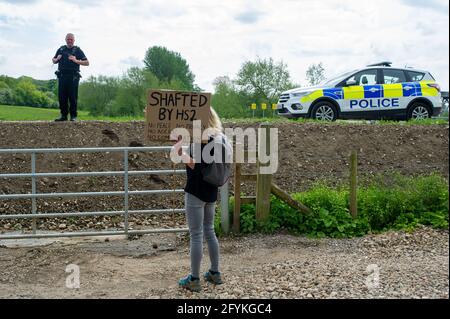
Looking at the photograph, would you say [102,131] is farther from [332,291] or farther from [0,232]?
[332,291]

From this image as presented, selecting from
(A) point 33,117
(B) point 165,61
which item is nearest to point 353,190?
(A) point 33,117

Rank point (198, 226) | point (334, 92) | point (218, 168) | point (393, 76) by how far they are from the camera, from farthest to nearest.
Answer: point (393, 76) < point (334, 92) < point (198, 226) < point (218, 168)

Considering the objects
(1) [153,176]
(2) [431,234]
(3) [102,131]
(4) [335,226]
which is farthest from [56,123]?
(2) [431,234]

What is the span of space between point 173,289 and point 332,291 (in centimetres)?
161

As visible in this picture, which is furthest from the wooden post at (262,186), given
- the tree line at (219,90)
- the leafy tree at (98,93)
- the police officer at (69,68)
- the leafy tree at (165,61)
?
the leafy tree at (165,61)

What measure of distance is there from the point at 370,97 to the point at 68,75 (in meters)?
7.43

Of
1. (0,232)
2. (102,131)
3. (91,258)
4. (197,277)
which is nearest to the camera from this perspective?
(197,277)

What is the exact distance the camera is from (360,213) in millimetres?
8320

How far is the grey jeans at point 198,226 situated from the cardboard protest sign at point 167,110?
2.82 ft

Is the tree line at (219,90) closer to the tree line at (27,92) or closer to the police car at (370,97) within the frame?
the tree line at (27,92)

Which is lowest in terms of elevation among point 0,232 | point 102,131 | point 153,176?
point 0,232

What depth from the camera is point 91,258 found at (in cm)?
728

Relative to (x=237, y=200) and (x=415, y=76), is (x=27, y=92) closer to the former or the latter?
(x=415, y=76)

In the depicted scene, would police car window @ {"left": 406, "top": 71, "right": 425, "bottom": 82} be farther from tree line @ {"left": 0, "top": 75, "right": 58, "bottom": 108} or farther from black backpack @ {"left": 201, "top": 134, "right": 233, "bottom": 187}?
tree line @ {"left": 0, "top": 75, "right": 58, "bottom": 108}
